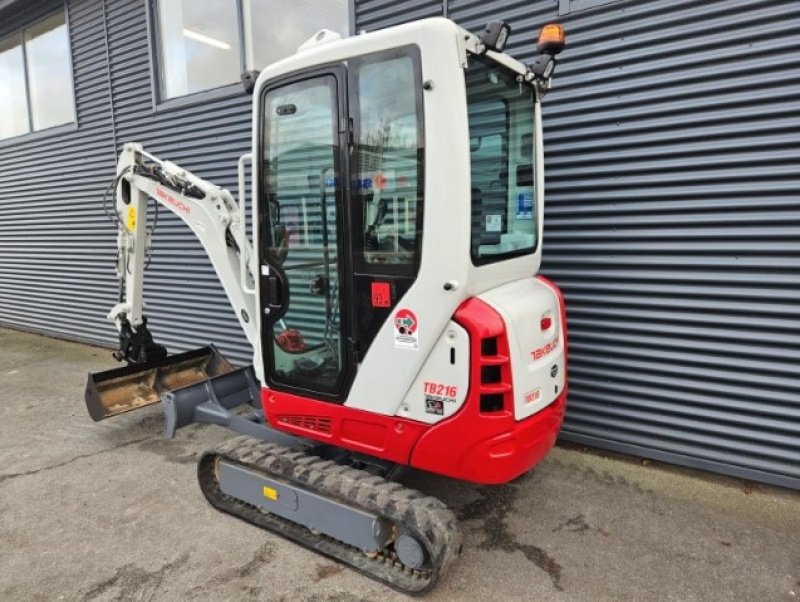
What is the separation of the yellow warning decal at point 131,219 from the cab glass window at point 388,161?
2.64m

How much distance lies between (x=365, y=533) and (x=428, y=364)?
2.98ft

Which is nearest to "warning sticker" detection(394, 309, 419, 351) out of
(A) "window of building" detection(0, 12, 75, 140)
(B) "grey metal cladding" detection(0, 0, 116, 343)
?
(B) "grey metal cladding" detection(0, 0, 116, 343)

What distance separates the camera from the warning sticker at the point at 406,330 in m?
2.60

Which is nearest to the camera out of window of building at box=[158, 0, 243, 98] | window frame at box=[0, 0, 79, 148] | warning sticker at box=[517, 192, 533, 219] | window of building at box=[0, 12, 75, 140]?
warning sticker at box=[517, 192, 533, 219]

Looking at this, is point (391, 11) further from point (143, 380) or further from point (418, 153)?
point (143, 380)

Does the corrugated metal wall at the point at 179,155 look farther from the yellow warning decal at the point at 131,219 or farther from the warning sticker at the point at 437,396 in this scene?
the warning sticker at the point at 437,396

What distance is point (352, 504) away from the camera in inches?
107

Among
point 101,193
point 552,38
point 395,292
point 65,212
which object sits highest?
point 552,38

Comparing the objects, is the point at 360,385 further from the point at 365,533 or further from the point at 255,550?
the point at 255,550

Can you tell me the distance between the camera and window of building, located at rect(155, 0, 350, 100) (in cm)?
552

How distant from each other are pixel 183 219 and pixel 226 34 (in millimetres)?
2985

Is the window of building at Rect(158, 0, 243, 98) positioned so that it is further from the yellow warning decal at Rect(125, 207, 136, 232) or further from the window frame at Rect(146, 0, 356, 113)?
the yellow warning decal at Rect(125, 207, 136, 232)

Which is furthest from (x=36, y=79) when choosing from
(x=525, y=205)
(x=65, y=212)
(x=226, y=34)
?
(x=525, y=205)

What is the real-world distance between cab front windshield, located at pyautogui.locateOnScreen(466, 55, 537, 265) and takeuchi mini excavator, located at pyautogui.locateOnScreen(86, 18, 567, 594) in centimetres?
1
